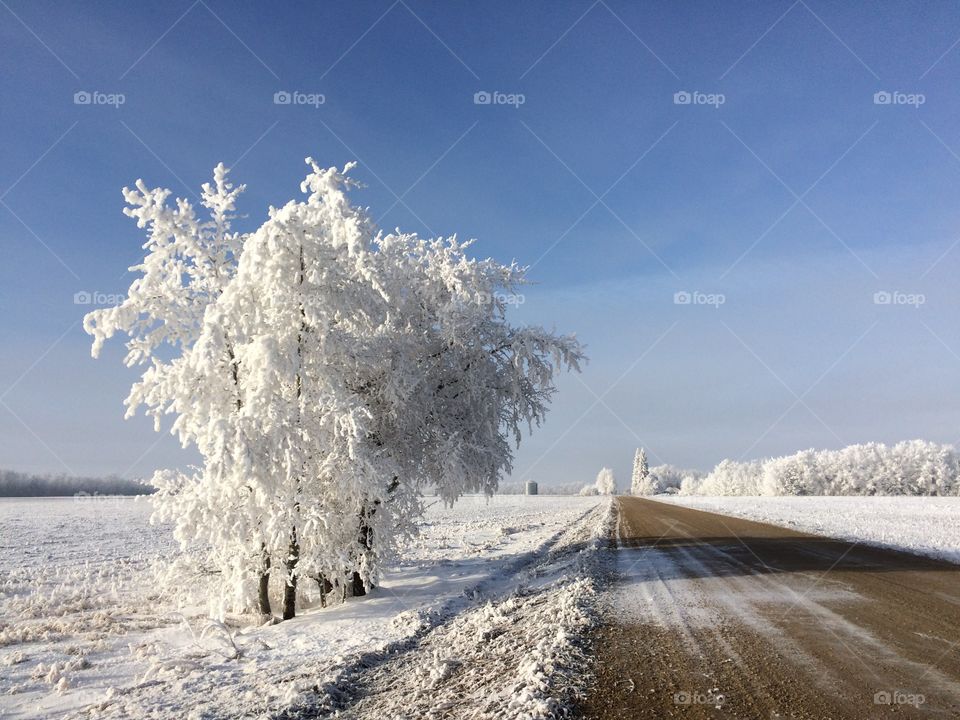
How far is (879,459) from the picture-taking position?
103 m

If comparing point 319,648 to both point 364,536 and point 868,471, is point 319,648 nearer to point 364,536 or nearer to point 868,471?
point 364,536

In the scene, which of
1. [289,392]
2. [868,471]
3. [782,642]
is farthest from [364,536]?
[868,471]

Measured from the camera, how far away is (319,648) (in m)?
9.75

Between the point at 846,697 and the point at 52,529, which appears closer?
the point at 846,697

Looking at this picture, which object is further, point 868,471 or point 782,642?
point 868,471

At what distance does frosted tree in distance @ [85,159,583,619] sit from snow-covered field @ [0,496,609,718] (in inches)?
63.0

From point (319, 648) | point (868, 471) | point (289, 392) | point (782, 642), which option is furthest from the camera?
point (868, 471)

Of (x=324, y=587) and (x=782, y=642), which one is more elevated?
(x=782, y=642)

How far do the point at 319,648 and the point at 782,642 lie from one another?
23.8 feet

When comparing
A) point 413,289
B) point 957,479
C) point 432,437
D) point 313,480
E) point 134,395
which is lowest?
point 957,479

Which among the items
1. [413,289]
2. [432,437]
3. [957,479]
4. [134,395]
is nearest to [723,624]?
[432,437]

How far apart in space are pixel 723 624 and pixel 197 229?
43.3ft

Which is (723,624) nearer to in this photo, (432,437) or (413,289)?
(432,437)

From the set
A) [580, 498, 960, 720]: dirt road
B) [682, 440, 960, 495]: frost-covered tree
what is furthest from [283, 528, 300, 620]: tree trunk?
[682, 440, 960, 495]: frost-covered tree
